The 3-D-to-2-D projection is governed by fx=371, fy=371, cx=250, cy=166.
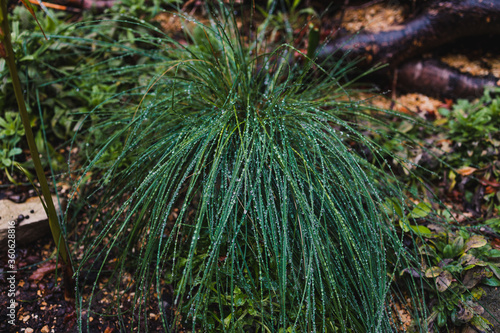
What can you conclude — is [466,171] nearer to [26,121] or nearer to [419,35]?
[419,35]

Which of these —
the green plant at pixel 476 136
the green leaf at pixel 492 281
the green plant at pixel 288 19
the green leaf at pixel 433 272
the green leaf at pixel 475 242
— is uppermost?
the green plant at pixel 288 19

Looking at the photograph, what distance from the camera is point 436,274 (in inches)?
68.8

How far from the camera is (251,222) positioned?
1.68m

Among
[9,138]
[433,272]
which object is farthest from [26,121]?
[433,272]

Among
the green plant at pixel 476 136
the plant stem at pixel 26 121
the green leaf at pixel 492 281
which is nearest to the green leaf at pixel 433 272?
the green leaf at pixel 492 281

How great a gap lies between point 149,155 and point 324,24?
7.89ft

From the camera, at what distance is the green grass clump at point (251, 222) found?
1516mm

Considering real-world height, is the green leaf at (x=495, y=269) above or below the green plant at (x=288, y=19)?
below

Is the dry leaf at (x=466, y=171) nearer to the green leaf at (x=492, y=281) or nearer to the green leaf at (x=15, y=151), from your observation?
the green leaf at (x=492, y=281)

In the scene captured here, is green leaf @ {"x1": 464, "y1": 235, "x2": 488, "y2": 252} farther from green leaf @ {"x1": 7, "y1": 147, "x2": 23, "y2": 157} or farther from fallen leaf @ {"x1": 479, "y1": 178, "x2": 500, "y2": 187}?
green leaf @ {"x1": 7, "y1": 147, "x2": 23, "y2": 157}

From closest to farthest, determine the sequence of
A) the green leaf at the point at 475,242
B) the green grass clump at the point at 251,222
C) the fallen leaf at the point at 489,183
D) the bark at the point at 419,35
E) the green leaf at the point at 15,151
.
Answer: the green grass clump at the point at 251,222 < the green leaf at the point at 475,242 < the green leaf at the point at 15,151 < the fallen leaf at the point at 489,183 < the bark at the point at 419,35

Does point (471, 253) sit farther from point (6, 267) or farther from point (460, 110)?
point (6, 267)

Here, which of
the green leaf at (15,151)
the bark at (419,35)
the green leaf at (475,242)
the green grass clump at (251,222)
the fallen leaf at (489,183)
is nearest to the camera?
the green grass clump at (251,222)

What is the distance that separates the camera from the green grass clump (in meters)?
1.52
